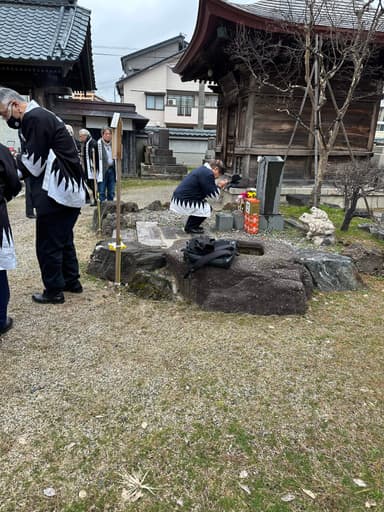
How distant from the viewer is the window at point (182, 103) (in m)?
29.6

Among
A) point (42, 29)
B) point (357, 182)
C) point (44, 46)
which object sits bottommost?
point (357, 182)

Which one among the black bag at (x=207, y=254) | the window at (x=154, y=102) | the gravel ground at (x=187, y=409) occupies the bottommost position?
the gravel ground at (x=187, y=409)

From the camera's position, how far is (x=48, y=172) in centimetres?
323

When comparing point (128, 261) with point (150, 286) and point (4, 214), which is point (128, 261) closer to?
point (150, 286)

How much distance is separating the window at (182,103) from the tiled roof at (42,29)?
2204 cm

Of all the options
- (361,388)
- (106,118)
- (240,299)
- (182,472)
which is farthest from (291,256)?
(106,118)

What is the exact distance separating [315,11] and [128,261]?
654 cm

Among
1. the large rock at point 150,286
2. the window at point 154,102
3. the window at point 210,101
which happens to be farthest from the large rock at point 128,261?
the window at point 210,101

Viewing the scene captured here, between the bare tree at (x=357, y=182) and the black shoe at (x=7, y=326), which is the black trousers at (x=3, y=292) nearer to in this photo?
the black shoe at (x=7, y=326)

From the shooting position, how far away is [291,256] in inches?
164

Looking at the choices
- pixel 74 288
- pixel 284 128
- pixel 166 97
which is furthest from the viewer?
pixel 166 97

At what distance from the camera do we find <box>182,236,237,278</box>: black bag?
3705mm

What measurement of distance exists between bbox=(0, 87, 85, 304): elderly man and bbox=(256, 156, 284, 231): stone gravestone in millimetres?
3185

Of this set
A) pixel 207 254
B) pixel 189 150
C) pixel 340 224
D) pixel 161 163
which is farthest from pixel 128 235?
pixel 189 150
